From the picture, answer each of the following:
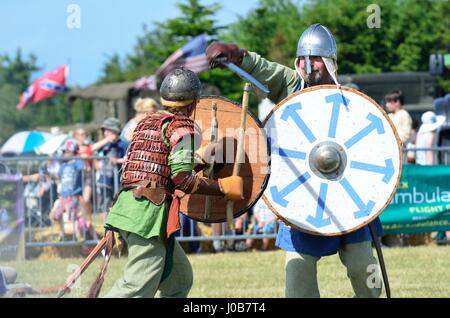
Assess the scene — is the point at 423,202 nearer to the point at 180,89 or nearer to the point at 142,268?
the point at 180,89

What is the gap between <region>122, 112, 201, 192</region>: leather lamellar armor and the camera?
532cm

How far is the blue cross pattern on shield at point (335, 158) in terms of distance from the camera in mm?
5676

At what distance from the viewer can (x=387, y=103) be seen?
10.8 m

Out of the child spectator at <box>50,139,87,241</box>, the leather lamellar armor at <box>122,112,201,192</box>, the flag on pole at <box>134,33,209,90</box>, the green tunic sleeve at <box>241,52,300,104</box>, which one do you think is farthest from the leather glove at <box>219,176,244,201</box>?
the flag on pole at <box>134,33,209,90</box>

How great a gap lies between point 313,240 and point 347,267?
25 cm

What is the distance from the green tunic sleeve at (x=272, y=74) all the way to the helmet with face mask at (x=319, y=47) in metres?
0.14

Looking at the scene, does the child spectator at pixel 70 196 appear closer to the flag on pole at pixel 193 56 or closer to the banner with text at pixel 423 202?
the banner with text at pixel 423 202

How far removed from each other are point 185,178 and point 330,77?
3.74 feet

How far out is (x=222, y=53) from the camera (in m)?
5.68

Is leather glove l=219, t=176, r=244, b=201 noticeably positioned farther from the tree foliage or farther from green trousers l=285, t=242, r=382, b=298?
the tree foliage

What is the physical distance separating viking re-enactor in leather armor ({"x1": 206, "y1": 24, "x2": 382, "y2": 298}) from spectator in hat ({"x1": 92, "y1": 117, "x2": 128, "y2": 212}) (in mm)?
4815

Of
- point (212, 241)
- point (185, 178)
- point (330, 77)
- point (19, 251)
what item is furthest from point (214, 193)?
point (212, 241)

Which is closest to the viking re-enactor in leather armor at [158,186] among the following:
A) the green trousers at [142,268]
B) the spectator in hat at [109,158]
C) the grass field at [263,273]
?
the green trousers at [142,268]
